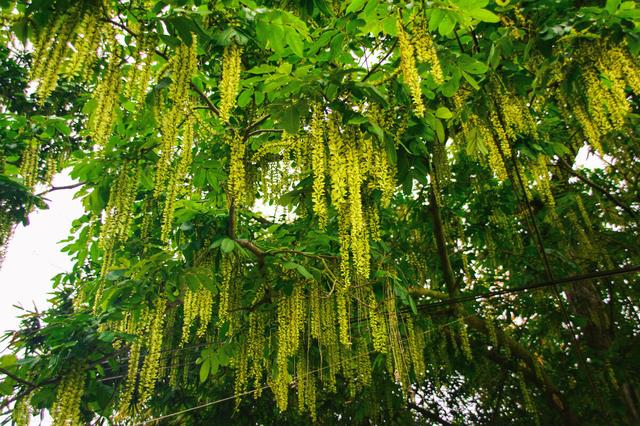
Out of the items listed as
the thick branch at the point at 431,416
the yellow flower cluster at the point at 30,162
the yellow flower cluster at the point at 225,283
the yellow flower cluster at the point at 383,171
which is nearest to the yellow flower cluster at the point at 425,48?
the yellow flower cluster at the point at 383,171

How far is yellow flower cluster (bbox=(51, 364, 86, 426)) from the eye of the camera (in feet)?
8.99


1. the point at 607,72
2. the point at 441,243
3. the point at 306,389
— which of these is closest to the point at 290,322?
the point at 306,389

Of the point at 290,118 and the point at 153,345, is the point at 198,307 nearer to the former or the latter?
the point at 153,345

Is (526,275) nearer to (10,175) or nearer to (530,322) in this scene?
(530,322)

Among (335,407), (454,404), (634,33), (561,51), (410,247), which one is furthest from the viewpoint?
(454,404)

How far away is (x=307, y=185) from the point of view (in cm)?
276

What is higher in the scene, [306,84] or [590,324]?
[306,84]

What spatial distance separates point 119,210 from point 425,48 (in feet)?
6.33

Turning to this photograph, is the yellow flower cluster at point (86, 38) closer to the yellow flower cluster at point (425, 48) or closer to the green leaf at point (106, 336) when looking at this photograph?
the yellow flower cluster at point (425, 48)

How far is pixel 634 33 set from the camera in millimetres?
2088

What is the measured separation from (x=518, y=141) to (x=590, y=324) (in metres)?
2.95

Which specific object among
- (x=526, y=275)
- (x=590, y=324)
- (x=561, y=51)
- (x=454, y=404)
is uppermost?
(x=561, y=51)

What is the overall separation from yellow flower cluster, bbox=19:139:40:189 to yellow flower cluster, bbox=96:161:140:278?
0.95 metres

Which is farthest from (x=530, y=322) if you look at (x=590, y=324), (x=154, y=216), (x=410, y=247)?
(x=154, y=216)
